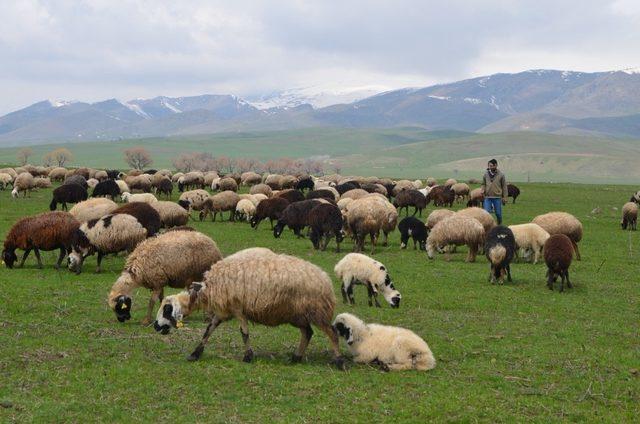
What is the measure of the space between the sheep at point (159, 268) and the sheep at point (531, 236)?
12397 mm

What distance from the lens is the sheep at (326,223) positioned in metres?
23.0

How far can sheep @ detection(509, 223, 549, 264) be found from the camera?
69.1ft

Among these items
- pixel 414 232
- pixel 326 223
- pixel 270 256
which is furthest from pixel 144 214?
pixel 270 256

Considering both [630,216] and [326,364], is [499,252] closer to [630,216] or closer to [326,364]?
[326,364]

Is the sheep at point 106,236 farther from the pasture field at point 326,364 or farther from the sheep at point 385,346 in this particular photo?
the sheep at point 385,346

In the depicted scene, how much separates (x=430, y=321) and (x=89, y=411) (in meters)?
7.37

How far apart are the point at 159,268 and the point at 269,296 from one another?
3396mm

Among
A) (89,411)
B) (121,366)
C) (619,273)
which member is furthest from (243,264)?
(619,273)

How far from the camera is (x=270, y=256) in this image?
1038 cm

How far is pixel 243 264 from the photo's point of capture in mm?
Answer: 9883

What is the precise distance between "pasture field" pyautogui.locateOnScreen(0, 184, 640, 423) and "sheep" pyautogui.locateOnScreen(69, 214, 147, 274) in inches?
29.0

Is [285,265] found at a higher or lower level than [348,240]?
higher

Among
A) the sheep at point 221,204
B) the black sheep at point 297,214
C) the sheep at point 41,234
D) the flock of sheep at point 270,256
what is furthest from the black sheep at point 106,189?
the sheep at point 41,234

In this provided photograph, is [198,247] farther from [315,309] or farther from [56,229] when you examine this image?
[56,229]
